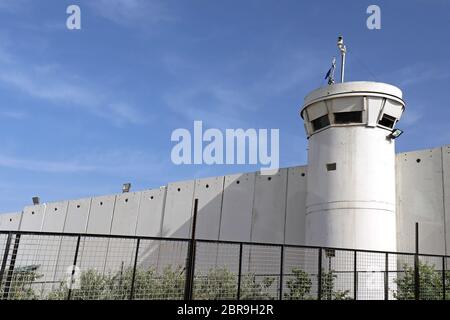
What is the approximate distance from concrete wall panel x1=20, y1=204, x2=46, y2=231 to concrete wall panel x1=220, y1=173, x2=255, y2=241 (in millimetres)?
25140

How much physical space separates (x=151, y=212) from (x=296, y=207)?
45.2 feet

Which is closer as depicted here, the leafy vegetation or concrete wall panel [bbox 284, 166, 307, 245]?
the leafy vegetation

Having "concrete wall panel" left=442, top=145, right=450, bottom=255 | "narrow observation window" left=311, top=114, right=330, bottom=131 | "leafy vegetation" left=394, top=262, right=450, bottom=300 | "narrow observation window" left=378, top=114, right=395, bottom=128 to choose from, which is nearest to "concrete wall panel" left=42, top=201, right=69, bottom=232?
"narrow observation window" left=311, top=114, right=330, bottom=131

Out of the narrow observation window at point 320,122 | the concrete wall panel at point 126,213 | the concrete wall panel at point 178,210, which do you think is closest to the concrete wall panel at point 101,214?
the concrete wall panel at point 126,213

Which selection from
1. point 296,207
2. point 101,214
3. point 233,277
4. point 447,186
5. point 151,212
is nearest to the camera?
point 233,277

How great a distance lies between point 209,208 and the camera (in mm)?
31375

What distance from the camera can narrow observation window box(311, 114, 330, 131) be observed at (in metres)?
23.9

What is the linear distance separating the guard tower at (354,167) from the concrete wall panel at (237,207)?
5896 millimetres

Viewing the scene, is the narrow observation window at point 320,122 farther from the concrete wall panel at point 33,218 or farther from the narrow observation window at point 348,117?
the concrete wall panel at point 33,218

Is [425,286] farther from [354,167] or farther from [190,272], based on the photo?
[190,272]

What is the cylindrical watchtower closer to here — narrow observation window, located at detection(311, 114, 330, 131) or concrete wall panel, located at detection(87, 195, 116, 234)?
narrow observation window, located at detection(311, 114, 330, 131)

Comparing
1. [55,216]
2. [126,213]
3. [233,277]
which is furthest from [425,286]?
[55,216]

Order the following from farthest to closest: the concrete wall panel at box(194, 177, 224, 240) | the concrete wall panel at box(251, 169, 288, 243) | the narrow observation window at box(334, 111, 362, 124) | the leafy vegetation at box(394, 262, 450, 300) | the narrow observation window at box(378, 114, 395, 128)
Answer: the concrete wall panel at box(194, 177, 224, 240) → the concrete wall panel at box(251, 169, 288, 243) → the narrow observation window at box(378, 114, 395, 128) → the narrow observation window at box(334, 111, 362, 124) → the leafy vegetation at box(394, 262, 450, 300)
